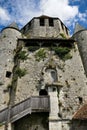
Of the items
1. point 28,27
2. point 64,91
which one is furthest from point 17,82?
point 28,27

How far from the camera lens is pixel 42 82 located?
16.9 m

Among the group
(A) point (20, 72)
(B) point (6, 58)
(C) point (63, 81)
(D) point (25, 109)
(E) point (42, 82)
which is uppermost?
(B) point (6, 58)

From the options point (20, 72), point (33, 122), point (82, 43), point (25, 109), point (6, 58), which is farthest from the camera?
point (82, 43)

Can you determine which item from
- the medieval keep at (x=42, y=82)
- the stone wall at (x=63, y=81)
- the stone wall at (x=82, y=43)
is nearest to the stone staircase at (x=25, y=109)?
the medieval keep at (x=42, y=82)

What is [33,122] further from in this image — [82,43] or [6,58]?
[82,43]

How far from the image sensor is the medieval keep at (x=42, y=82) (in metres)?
13.9

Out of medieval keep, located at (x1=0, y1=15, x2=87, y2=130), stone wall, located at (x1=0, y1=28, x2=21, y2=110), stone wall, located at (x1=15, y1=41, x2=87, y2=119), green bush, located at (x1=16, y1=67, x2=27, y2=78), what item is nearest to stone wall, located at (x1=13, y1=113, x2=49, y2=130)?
medieval keep, located at (x1=0, y1=15, x2=87, y2=130)

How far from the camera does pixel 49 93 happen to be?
14.9m

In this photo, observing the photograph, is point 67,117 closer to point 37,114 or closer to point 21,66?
point 37,114

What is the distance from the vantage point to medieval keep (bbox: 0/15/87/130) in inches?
545

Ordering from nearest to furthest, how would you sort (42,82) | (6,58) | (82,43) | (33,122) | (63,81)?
(33,122) → (42,82) → (63,81) → (6,58) → (82,43)

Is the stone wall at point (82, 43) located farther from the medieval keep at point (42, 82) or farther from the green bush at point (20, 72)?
the green bush at point (20, 72)

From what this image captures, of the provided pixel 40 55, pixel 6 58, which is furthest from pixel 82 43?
pixel 6 58

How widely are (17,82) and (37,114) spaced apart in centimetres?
414
